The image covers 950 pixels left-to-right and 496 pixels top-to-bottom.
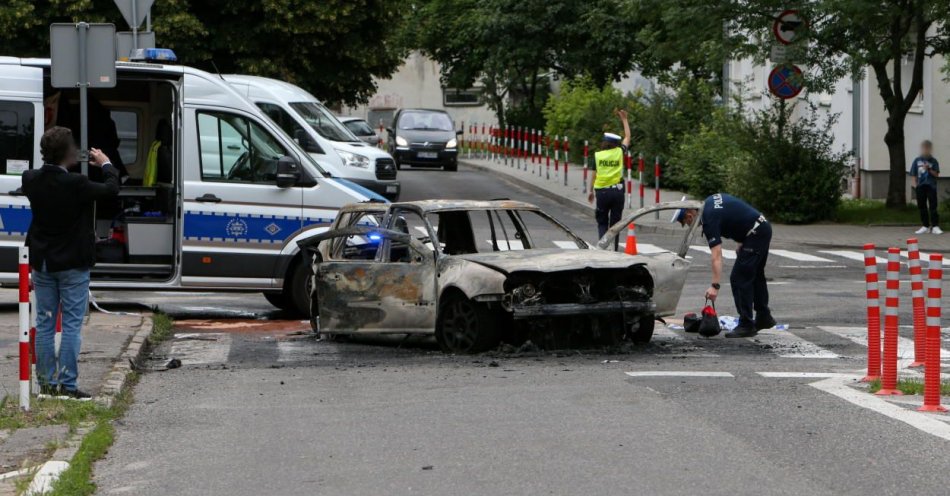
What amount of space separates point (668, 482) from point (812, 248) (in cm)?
1794

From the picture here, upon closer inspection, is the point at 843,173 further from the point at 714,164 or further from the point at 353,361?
the point at 353,361

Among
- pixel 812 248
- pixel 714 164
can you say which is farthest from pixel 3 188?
pixel 714 164

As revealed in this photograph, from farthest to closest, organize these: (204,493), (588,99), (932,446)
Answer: (588,99) → (932,446) → (204,493)

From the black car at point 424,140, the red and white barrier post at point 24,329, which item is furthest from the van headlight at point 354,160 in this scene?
the black car at point 424,140

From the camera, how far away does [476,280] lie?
12.4 metres

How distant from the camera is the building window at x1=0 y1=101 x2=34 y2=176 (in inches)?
606

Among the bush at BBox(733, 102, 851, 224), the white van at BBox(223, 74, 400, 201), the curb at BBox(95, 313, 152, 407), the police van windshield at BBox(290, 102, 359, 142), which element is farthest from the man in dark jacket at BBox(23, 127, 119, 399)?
the bush at BBox(733, 102, 851, 224)

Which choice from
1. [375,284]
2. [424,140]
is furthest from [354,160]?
[424,140]

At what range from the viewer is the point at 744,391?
1048 centimetres

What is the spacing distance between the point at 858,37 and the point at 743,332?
14.0m

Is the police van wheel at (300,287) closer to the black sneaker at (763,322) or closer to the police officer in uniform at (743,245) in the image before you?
the police officer in uniform at (743,245)

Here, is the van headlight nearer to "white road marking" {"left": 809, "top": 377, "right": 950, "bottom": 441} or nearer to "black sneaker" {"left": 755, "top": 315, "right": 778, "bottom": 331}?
"black sneaker" {"left": 755, "top": 315, "right": 778, "bottom": 331}

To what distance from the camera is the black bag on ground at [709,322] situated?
1385 cm

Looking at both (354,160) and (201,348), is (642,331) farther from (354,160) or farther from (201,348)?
(354,160)
